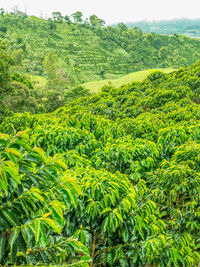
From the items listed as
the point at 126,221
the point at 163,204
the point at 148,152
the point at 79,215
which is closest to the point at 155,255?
the point at 126,221

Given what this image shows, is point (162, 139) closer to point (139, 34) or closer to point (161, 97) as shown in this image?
point (161, 97)

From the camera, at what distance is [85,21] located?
259ft

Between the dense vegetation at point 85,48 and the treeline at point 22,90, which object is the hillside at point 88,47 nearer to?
the dense vegetation at point 85,48

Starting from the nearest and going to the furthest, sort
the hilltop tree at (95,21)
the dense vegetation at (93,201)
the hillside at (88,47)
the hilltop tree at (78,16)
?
the dense vegetation at (93,201), the hillside at (88,47), the hilltop tree at (78,16), the hilltop tree at (95,21)

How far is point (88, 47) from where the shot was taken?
6538cm

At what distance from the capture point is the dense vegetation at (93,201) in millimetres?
1591

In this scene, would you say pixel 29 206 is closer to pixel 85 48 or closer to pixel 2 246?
pixel 2 246

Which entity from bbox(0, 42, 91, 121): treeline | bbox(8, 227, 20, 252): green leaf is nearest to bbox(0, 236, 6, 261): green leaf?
bbox(8, 227, 20, 252): green leaf

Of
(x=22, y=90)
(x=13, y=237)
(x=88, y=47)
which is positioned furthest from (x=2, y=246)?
(x=88, y=47)

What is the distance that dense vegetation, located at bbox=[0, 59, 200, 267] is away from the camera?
1.59 meters

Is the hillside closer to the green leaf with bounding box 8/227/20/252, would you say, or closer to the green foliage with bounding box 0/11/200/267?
the green foliage with bounding box 0/11/200/267

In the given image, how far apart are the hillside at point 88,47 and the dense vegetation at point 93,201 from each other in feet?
145

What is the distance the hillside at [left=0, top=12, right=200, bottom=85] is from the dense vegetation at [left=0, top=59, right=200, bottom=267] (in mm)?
44334

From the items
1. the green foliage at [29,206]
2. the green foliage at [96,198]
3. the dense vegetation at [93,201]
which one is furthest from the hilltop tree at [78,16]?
the green foliage at [29,206]
